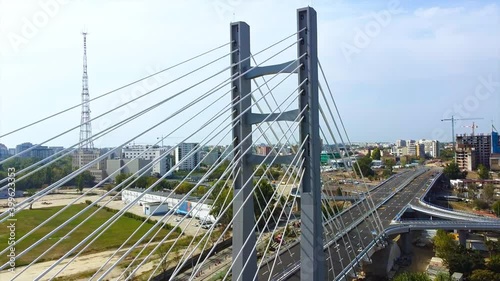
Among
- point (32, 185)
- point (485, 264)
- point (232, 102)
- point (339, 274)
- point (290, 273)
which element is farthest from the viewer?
point (32, 185)

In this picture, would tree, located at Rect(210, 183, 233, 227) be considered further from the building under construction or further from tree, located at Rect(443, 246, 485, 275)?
the building under construction

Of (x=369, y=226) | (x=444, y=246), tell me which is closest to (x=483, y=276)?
(x=444, y=246)

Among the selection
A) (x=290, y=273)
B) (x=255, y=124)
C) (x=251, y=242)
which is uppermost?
(x=255, y=124)

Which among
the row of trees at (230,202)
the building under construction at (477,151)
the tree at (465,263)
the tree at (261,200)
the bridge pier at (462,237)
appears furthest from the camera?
the building under construction at (477,151)

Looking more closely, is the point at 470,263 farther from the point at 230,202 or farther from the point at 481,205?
the point at 481,205

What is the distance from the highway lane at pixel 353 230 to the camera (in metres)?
7.30

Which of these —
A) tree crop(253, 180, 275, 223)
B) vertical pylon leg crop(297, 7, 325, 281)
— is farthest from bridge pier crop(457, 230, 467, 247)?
vertical pylon leg crop(297, 7, 325, 281)

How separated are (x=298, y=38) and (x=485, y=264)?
852cm

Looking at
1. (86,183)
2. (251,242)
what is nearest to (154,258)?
(251,242)

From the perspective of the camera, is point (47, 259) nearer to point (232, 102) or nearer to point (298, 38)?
point (232, 102)

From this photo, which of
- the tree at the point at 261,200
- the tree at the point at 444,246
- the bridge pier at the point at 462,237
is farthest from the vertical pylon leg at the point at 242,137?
the bridge pier at the point at 462,237

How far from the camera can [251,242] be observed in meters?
3.93

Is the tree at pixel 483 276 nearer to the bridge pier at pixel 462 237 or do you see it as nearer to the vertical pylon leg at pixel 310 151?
the bridge pier at pixel 462 237

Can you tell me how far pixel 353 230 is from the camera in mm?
10578
